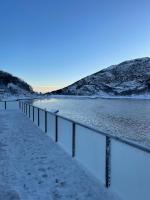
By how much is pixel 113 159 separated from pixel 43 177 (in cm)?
197

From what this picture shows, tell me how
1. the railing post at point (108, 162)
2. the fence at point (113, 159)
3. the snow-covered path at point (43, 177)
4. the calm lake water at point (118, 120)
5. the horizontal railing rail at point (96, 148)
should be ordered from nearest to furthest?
the fence at point (113, 159)
the horizontal railing rail at point (96, 148)
the snow-covered path at point (43, 177)
the railing post at point (108, 162)
the calm lake water at point (118, 120)

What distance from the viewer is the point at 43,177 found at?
7.65m

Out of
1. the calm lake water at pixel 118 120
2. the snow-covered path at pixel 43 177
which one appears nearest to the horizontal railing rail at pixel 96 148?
the snow-covered path at pixel 43 177

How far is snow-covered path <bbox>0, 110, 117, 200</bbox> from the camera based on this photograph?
6.45 meters

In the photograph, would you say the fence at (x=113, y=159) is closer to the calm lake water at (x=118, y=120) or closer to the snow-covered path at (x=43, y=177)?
the snow-covered path at (x=43, y=177)

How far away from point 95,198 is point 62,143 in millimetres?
5165

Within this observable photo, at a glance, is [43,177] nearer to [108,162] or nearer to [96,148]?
[96,148]

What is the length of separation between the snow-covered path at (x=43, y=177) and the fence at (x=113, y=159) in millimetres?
262

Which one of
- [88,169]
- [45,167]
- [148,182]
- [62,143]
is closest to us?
[148,182]

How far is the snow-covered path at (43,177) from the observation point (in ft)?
21.1

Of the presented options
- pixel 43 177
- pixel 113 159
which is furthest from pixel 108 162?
pixel 43 177

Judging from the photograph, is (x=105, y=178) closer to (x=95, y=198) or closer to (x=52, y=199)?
(x=95, y=198)

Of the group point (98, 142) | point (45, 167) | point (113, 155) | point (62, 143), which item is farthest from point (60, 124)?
point (113, 155)

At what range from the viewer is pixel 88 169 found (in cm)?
807
